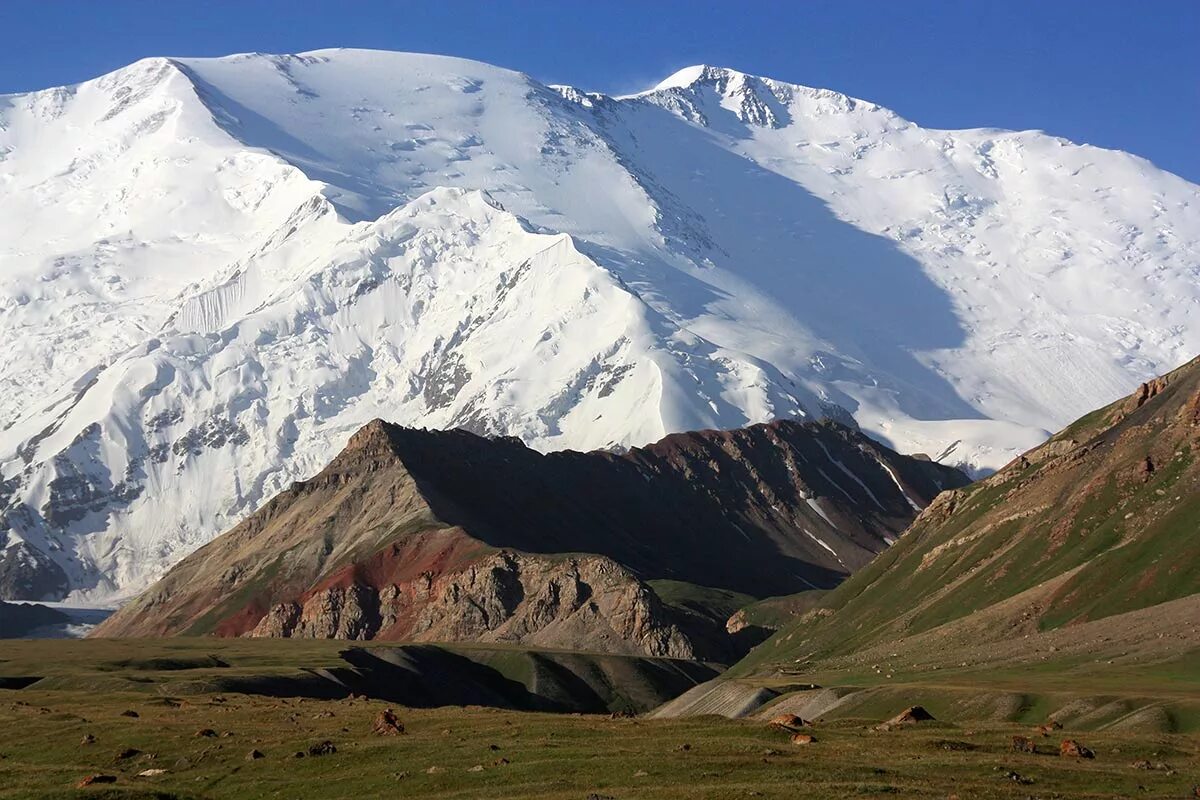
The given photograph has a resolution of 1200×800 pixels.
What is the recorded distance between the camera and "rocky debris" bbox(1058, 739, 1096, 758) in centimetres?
6956

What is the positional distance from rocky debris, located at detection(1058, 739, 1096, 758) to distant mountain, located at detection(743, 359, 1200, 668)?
186 feet

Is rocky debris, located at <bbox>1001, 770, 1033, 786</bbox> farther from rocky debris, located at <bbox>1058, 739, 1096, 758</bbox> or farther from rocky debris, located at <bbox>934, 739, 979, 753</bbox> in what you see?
rocky debris, located at <bbox>934, 739, 979, 753</bbox>

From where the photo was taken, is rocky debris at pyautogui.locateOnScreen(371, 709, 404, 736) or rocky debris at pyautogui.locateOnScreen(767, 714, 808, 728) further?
rocky debris at pyautogui.locateOnScreen(371, 709, 404, 736)

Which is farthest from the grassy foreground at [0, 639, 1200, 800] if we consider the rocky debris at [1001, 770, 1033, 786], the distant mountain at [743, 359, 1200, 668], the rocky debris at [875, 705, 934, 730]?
the distant mountain at [743, 359, 1200, 668]

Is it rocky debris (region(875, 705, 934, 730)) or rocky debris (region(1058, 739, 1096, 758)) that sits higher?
rocky debris (region(875, 705, 934, 730))

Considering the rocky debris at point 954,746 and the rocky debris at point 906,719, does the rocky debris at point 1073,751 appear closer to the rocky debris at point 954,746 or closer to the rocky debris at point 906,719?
the rocky debris at point 954,746

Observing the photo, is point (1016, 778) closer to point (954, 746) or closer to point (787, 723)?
point (954, 746)

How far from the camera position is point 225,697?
116000mm

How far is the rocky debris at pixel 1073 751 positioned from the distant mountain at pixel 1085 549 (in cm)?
5670

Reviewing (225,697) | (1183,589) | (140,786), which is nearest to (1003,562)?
(1183,589)

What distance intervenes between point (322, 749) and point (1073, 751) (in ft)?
102

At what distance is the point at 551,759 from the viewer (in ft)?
233

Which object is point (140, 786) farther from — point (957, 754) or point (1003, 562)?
point (1003, 562)

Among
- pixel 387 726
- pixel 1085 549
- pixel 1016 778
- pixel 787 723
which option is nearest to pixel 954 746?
pixel 1016 778
